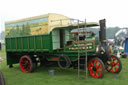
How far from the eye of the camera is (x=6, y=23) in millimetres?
8805

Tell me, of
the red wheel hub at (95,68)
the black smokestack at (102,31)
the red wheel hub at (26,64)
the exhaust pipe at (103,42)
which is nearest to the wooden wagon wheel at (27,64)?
the red wheel hub at (26,64)

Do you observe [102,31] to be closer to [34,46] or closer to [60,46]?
[60,46]

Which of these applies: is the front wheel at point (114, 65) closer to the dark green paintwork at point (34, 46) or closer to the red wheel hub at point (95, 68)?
the red wheel hub at point (95, 68)

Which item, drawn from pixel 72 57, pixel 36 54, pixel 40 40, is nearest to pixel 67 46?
pixel 72 57

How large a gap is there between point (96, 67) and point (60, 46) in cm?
227

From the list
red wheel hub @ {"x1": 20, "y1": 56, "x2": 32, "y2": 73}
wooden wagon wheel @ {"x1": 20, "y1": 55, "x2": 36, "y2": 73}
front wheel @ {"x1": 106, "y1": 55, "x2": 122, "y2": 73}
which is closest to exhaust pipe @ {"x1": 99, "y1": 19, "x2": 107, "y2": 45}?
front wheel @ {"x1": 106, "y1": 55, "x2": 122, "y2": 73}

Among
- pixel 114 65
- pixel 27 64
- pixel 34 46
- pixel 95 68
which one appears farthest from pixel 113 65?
pixel 27 64

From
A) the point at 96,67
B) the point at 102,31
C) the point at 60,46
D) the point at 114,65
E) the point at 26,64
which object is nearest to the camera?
the point at 96,67

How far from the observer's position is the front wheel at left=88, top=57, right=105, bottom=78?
19.0 feet

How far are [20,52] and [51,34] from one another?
2.78 meters

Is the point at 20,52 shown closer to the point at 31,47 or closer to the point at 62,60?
the point at 31,47

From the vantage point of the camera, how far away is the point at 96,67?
19.7ft

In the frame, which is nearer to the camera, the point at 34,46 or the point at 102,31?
the point at 102,31

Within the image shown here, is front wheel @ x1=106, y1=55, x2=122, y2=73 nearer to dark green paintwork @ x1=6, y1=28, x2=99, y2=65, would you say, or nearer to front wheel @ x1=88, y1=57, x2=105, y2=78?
front wheel @ x1=88, y1=57, x2=105, y2=78
